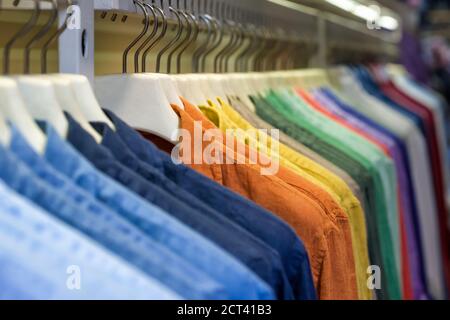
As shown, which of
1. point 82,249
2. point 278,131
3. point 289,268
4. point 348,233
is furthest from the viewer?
point 278,131

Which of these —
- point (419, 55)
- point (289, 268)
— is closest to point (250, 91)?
point (289, 268)

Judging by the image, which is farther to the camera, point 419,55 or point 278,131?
point 419,55

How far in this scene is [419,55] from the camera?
20.5 ft

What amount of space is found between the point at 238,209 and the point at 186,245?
230mm

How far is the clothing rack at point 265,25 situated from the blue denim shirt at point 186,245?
38cm

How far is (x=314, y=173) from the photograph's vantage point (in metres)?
1.56

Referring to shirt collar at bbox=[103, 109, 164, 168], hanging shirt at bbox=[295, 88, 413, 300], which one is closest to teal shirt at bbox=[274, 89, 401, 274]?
hanging shirt at bbox=[295, 88, 413, 300]

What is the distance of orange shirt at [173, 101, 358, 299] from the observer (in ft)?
4.23

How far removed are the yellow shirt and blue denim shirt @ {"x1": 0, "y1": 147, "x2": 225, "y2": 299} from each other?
60 cm

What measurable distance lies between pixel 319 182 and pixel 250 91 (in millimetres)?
452

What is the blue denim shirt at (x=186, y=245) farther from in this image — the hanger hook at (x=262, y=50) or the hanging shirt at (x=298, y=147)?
the hanger hook at (x=262, y=50)

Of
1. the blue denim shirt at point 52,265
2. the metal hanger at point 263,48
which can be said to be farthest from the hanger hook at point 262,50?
the blue denim shirt at point 52,265

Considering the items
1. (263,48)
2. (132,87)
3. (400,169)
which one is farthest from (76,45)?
(400,169)
